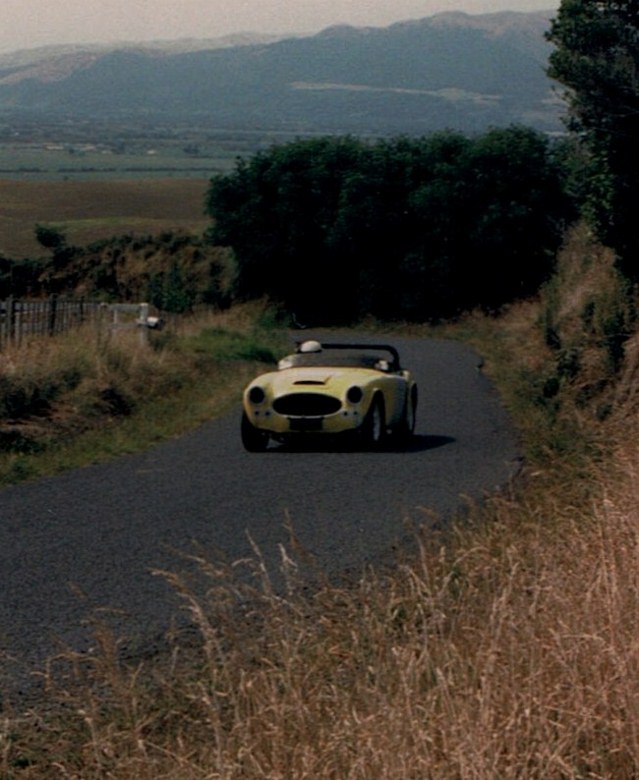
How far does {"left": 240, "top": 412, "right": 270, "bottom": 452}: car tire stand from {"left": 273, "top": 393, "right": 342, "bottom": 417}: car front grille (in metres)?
0.36

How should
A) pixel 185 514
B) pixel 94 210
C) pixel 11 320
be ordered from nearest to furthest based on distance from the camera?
pixel 185 514
pixel 11 320
pixel 94 210

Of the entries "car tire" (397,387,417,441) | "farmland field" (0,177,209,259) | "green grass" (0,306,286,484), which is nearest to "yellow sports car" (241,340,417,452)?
"car tire" (397,387,417,441)

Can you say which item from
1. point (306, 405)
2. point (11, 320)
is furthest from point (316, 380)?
point (11, 320)

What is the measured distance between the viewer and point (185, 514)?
41.5 feet

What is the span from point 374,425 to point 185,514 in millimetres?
5807

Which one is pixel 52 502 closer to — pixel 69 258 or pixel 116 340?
pixel 116 340

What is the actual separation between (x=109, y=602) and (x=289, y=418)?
863cm

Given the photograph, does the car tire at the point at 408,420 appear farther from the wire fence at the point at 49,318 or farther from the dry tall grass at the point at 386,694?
the dry tall grass at the point at 386,694

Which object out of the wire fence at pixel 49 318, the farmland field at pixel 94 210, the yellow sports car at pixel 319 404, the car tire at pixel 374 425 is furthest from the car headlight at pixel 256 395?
the farmland field at pixel 94 210

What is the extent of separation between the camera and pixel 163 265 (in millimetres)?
73062

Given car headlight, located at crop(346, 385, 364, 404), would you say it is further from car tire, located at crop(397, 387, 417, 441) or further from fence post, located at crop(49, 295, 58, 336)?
fence post, located at crop(49, 295, 58, 336)

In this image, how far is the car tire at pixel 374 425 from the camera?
707 inches

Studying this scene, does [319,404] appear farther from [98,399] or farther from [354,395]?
[98,399]

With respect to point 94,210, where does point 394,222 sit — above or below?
above
